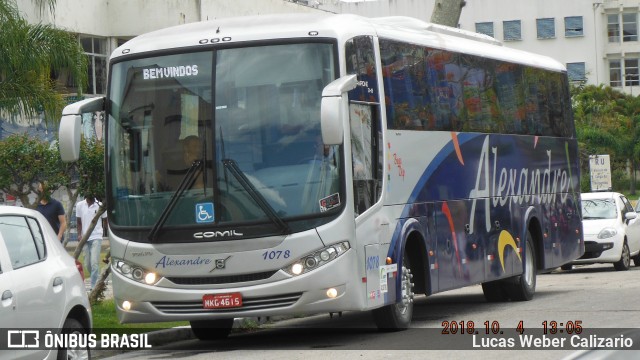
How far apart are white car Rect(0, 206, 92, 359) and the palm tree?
8169 mm

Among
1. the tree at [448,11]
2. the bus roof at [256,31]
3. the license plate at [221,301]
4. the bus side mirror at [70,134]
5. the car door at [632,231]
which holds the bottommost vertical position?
the car door at [632,231]

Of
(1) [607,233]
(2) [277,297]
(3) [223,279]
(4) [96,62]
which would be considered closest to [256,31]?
(3) [223,279]

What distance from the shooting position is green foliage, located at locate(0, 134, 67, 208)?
656 inches

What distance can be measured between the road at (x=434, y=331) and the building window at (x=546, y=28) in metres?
75.4

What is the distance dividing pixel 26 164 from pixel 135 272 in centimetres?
405

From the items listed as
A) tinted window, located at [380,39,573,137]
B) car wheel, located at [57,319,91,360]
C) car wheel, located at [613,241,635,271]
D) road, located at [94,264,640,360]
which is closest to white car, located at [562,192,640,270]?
car wheel, located at [613,241,635,271]

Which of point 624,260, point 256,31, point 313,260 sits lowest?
point 624,260

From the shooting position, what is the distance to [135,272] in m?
13.4

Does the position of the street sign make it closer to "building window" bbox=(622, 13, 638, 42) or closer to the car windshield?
the car windshield

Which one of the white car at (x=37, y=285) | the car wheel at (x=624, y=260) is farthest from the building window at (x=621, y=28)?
the white car at (x=37, y=285)

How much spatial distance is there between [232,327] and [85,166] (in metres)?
2.88

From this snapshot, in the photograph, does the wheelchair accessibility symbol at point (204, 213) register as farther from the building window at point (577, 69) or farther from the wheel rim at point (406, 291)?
the building window at point (577, 69)

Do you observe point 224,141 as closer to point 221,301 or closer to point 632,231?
point 221,301

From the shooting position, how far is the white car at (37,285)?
933 cm
